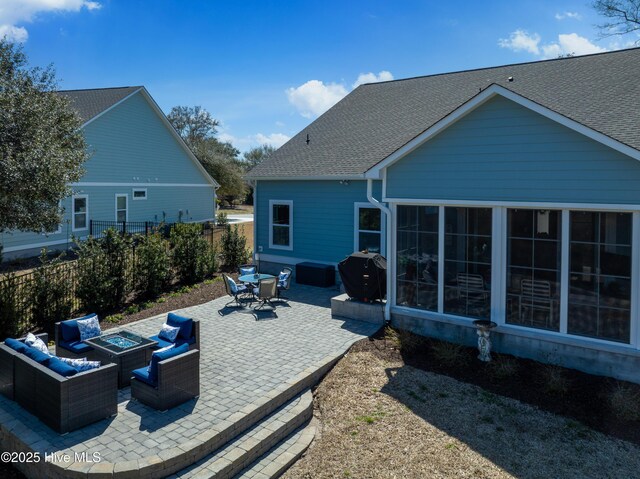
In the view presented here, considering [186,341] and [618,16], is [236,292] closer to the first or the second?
[186,341]

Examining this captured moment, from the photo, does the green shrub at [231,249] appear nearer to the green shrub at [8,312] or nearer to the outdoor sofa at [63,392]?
the green shrub at [8,312]

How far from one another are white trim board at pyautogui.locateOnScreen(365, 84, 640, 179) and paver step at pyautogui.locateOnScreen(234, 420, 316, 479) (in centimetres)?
601

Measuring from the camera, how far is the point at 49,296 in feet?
32.9

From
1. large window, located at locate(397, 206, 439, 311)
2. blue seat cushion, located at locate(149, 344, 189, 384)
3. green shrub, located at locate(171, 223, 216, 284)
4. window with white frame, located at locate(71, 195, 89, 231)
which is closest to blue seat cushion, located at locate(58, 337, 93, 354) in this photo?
blue seat cushion, located at locate(149, 344, 189, 384)

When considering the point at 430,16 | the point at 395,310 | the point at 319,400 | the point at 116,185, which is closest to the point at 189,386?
the point at 319,400

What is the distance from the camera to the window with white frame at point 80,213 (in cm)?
2102

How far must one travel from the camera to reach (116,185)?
23.5 meters

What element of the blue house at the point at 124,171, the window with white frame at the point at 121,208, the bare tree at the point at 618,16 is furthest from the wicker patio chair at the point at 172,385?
the bare tree at the point at 618,16

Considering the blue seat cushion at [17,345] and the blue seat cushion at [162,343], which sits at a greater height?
the blue seat cushion at [17,345]

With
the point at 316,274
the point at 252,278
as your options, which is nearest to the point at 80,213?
the point at 252,278

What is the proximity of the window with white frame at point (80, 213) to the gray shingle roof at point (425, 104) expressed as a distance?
10.0m

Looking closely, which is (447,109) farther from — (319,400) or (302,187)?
(319,400)

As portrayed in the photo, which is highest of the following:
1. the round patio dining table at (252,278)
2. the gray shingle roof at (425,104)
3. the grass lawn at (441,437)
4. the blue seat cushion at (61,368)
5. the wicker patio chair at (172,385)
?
the gray shingle roof at (425,104)

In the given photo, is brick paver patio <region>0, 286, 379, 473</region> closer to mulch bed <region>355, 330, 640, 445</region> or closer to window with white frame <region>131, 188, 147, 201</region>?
mulch bed <region>355, 330, 640, 445</region>
